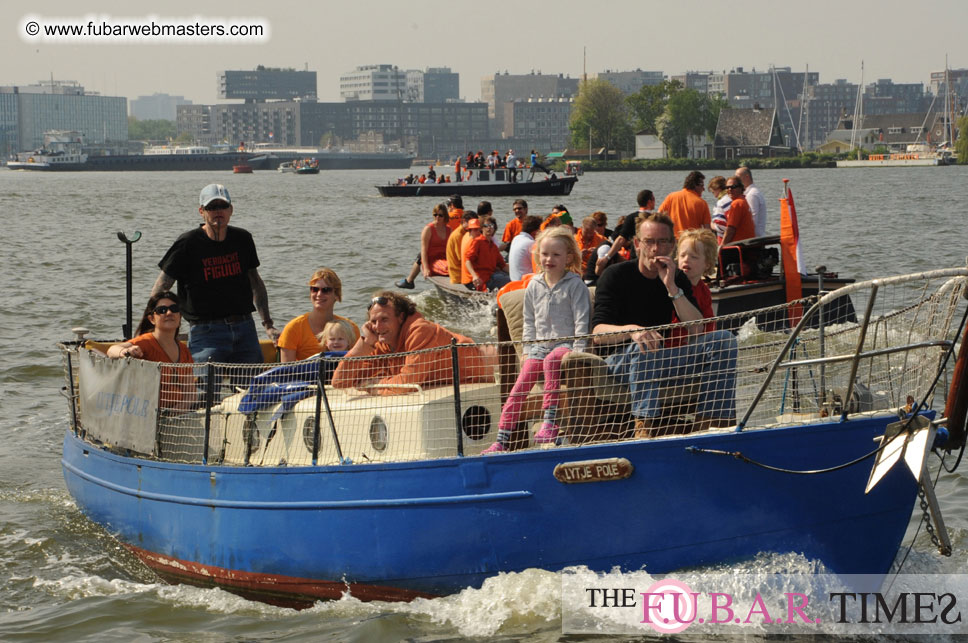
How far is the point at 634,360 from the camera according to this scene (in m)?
6.84

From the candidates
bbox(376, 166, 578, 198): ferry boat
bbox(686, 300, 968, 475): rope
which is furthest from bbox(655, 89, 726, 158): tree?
bbox(686, 300, 968, 475): rope

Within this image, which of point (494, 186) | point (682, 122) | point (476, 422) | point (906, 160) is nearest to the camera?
point (476, 422)

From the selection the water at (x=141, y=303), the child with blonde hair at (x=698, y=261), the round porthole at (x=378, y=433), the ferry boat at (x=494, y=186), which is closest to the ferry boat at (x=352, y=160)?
the ferry boat at (x=494, y=186)

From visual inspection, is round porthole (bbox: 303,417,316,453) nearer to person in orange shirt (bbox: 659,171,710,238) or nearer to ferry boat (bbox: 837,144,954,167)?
person in orange shirt (bbox: 659,171,710,238)

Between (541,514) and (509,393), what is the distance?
857 mm

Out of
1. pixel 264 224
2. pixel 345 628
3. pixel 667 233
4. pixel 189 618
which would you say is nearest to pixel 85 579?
pixel 189 618

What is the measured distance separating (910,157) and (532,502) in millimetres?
153585

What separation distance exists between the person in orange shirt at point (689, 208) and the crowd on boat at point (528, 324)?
599 cm

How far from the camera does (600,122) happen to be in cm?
15775

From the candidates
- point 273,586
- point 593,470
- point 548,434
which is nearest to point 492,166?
point 273,586

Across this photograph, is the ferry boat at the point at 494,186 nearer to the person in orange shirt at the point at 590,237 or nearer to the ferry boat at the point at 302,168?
the person in orange shirt at the point at 590,237

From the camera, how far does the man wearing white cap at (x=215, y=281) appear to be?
930 centimetres

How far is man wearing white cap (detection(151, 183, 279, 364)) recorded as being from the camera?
9297 mm

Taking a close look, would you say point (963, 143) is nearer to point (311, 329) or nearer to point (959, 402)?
point (311, 329)
